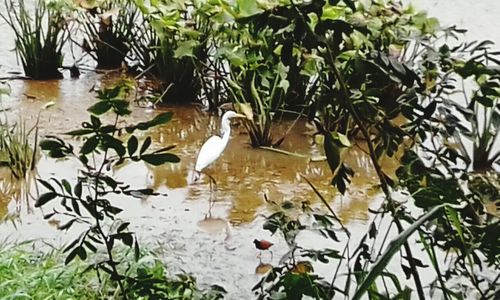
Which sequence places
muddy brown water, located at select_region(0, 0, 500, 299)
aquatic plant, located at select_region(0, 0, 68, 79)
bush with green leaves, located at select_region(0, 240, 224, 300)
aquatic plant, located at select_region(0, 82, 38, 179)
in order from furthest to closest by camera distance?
aquatic plant, located at select_region(0, 0, 68, 79)
aquatic plant, located at select_region(0, 82, 38, 179)
muddy brown water, located at select_region(0, 0, 500, 299)
bush with green leaves, located at select_region(0, 240, 224, 300)

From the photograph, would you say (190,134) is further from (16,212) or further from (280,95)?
(16,212)

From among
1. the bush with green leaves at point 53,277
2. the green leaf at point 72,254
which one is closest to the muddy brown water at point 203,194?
the bush with green leaves at point 53,277

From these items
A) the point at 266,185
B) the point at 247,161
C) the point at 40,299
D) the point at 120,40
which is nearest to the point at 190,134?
the point at 247,161

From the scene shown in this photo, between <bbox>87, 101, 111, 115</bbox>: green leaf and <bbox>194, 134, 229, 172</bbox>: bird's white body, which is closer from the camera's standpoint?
<bbox>87, 101, 111, 115</bbox>: green leaf

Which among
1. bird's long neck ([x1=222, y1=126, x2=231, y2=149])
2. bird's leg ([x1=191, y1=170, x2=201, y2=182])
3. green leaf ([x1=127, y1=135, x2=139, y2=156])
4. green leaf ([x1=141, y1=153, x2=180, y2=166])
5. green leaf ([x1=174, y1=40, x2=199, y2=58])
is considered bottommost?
bird's leg ([x1=191, y1=170, x2=201, y2=182])

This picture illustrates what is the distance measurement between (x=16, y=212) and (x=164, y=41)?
5.60 ft

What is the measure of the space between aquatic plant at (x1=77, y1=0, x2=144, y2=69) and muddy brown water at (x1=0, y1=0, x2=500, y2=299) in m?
0.49

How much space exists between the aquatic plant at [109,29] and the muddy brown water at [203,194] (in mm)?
485

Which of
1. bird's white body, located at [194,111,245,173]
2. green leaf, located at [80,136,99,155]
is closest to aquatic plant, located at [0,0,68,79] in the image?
bird's white body, located at [194,111,245,173]

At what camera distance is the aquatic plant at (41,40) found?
201 inches

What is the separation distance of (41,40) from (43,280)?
3.02 meters

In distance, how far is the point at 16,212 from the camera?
334 cm

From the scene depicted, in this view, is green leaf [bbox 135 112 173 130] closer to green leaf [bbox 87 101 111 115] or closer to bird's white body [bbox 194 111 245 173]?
green leaf [bbox 87 101 111 115]

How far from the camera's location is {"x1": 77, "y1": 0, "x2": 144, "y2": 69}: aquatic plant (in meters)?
5.25
